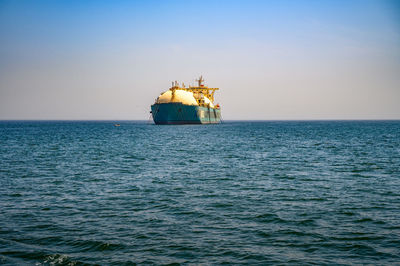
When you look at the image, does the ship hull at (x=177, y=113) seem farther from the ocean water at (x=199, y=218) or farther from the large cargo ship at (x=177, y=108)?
the ocean water at (x=199, y=218)

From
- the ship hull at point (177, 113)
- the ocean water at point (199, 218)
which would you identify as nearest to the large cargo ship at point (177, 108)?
the ship hull at point (177, 113)

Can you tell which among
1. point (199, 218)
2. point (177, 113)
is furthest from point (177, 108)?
point (199, 218)

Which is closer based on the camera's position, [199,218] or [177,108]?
[199,218]

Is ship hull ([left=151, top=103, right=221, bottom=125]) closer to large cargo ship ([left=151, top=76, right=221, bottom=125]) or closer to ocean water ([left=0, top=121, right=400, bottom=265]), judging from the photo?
large cargo ship ([left=151, top=76, right=221, bottom=125])

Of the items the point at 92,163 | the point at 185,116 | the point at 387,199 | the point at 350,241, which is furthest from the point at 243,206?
the point at 185,116

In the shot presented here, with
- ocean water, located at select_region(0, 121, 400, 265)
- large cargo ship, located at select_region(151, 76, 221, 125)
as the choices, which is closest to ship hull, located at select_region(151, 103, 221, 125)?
large cargo ship, located at select_region(151, 76, 221, 125)

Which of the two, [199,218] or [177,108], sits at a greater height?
[177,108]

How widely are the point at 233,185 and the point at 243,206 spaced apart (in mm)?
4378

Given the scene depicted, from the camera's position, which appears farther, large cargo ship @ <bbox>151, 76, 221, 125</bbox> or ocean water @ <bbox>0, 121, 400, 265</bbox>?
large cargo ship @ <bbox>151, 76, 221, 125</bbox>

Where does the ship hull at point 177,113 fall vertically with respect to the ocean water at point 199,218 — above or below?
above

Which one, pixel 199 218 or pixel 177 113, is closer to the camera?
pixel 199 218

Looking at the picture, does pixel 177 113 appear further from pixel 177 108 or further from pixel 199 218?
pixel 199 218

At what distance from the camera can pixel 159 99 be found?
358 ft

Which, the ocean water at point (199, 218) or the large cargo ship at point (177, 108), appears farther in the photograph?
the large cargo ship at point (177, 108)
